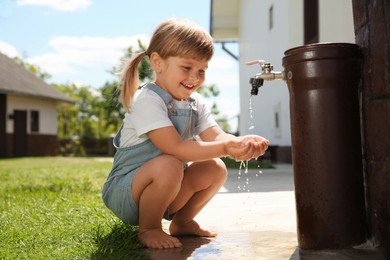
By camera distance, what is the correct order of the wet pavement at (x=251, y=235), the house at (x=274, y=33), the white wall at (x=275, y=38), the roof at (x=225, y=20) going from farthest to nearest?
1. the roof at (x=225, y=20)
2. the house at (x=274, y=33)
3. the white wall at (x=275, y=38)
4. the wet pavement at (x=251, y=235)

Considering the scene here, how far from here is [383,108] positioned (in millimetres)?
1804

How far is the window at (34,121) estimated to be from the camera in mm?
21719

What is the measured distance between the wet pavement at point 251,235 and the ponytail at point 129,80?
742 mm

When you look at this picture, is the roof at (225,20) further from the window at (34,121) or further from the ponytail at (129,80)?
the ponytail at (129,80)

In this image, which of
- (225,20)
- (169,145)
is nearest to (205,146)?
(169,145)

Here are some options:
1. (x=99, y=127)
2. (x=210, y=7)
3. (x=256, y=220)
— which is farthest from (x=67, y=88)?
(x=256, y=220)

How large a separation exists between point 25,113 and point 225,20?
9.92 m

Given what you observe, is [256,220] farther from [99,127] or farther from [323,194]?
[99,127]

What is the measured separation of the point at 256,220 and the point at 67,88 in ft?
138

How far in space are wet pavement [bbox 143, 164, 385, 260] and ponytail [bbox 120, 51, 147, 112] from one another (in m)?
0.74

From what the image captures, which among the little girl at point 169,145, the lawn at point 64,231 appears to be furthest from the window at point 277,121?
the little girl at point 169,145

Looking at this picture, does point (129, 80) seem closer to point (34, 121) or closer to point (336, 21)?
point (336, 21)

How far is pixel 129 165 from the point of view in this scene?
2.38 m

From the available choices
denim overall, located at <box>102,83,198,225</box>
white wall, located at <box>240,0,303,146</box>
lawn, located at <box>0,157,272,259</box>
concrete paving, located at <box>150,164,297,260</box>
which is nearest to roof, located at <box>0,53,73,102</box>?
white wall, located at <box>240,0,303,146</box>
